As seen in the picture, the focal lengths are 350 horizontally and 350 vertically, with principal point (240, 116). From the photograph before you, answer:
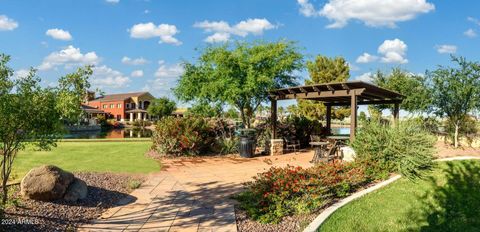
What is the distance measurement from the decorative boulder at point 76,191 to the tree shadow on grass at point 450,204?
6.22 metres

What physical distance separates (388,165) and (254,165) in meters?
4.49

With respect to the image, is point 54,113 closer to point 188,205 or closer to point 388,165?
point 188,205

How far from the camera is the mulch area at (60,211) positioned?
5.43m

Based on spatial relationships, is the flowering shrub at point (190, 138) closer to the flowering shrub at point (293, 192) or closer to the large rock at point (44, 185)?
the flowering shrub at point (293, 192)

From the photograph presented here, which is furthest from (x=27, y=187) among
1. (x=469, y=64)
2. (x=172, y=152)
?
(x=469, y=64)

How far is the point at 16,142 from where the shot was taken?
5848 millimetres

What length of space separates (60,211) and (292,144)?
1247 centimetres

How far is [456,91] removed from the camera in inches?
653

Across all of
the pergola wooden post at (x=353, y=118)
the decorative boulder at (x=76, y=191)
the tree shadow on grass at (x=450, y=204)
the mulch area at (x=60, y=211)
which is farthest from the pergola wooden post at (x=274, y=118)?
the decorative boulder at (x=76, y=191)

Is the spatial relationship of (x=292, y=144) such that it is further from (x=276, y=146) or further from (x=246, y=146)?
(x=246, y=146)

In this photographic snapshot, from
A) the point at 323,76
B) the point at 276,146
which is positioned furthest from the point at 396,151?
the point at 323,76

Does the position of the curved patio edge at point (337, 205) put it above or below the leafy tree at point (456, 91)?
below

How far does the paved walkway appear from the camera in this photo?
19.3ft

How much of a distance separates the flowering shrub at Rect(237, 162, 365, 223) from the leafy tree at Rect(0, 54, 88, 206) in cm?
366
